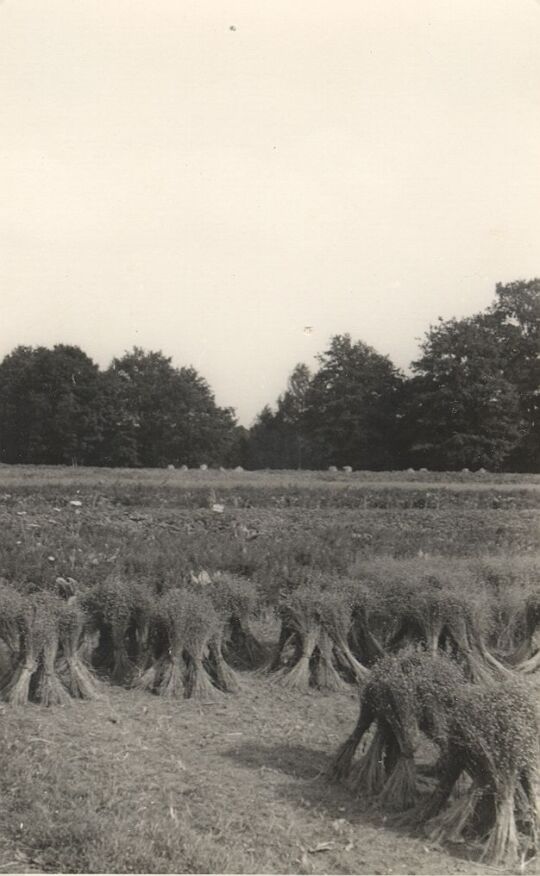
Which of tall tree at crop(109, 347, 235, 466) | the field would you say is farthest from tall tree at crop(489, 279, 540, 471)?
the field

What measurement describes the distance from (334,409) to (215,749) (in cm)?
5575

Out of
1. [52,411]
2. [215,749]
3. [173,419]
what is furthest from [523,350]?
[215,749]

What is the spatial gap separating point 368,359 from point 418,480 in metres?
31.0

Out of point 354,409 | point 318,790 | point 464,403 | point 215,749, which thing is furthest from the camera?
point 354,409

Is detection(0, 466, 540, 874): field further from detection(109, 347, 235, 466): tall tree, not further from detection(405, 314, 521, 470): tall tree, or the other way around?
detection(109, 347, 235, 466): tall tree

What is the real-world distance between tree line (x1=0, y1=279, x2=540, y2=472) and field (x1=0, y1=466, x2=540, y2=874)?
3452 centimetres

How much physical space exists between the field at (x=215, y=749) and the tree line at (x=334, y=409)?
3452cm

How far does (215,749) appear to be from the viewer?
23.6 feet

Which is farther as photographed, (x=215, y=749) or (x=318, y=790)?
(x=215, y=749)

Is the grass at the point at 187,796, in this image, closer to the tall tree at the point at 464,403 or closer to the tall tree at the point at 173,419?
the tall tree at the point at 464,403

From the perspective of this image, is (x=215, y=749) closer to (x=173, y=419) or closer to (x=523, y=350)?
(x=523, y=350)

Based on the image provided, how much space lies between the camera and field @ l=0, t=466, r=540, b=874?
5.01 metres

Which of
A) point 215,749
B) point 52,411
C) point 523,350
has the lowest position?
point 215,749

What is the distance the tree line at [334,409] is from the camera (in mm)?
52344
